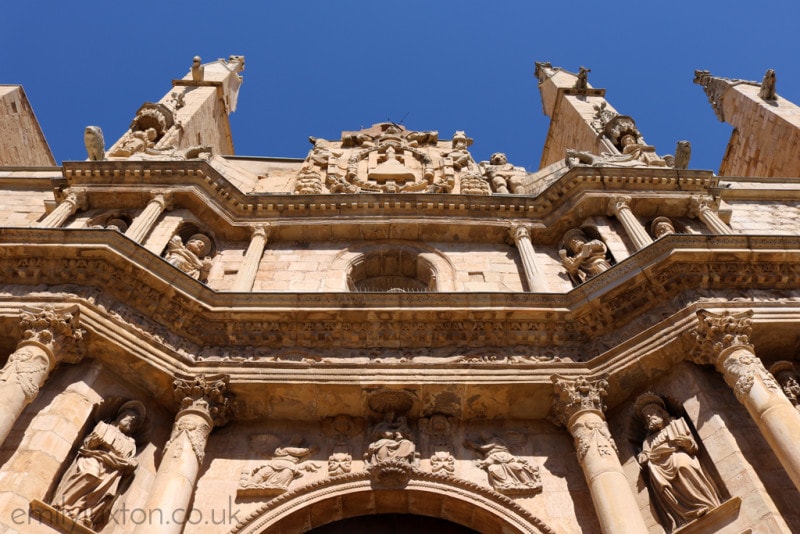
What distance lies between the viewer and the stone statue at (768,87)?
64.6 feet

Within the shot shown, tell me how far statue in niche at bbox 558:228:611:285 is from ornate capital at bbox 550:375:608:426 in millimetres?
2399

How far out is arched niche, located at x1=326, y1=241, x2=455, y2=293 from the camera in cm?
1157

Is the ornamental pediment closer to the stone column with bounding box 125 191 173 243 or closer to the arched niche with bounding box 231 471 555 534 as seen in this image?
the stone column with bounding box 125 191 173 243

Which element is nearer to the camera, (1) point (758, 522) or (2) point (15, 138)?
(1) point (758, 522)

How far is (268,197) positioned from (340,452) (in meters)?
5.59

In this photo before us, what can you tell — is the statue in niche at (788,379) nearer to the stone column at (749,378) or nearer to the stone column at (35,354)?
the stone column at (749,378)

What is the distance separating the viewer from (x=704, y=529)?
6.77m

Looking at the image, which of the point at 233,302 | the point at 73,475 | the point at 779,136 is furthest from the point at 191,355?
the point at 779,136

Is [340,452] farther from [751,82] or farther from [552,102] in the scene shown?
[751,82]

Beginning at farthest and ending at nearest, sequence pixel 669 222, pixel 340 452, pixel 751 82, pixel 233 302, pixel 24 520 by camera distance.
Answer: pixel 751 82
pixel 669 222
pixel 233 302
pixel 340 452
pixel 24 520

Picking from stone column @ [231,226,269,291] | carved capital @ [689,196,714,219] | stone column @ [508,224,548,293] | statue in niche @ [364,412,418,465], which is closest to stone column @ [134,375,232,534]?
statue in niche @ [364,412,418,465]

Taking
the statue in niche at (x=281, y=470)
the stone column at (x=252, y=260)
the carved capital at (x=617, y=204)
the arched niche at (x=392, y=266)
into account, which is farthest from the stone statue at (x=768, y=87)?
the statue in niche at (x=281, y=470)

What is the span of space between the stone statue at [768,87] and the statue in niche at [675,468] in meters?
15.5

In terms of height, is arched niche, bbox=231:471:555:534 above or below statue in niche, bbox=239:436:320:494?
below
